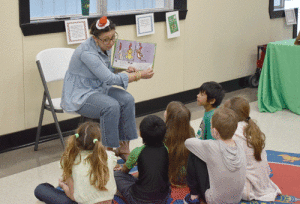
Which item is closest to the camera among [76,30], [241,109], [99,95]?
[241,109]

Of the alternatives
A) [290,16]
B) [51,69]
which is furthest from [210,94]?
[290,16]

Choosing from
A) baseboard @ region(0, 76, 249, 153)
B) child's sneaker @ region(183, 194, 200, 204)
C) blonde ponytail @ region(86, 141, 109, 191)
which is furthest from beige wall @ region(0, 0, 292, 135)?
child's sneaker @ region(183, 194, 200, 204)

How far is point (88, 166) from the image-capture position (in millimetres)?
2064

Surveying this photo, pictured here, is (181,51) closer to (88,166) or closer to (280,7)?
(280,7)

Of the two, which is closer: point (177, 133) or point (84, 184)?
point (84, 184)

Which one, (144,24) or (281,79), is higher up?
(144,24)

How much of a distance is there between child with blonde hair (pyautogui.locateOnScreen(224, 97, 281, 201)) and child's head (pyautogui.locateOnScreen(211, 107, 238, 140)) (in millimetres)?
196

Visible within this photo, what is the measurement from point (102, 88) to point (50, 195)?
2.96 feet

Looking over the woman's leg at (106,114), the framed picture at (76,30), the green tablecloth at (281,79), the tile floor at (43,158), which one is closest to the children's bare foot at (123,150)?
the woman's leg at (106,114)

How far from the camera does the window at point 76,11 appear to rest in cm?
323

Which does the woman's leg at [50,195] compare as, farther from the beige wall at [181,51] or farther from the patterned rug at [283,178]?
the beige wall at [181,51]

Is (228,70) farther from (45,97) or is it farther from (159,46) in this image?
(45,97)

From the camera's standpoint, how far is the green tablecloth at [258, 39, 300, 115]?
404cm

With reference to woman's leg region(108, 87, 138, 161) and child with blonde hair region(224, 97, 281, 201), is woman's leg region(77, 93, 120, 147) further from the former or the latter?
child with blonde hair region(224, 97, 281, 201)
